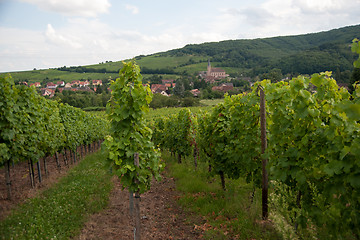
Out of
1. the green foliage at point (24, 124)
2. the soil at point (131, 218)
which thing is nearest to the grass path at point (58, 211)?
the soil at point (131, 218)

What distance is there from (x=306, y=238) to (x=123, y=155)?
449cm

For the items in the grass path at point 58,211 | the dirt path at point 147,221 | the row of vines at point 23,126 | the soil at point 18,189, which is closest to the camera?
the grass path at point 58,211

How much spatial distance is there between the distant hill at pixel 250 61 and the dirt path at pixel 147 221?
68.5 metres

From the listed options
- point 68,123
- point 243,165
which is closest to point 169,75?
point 68,123

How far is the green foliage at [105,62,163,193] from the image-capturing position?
5.85 m

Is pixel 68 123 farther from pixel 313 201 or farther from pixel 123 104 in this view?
pixel 313 201

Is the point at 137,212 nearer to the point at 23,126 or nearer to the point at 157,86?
the point at 23,126

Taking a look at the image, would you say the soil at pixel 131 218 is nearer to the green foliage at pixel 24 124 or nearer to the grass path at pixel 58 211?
the grass path at pixel 58 211

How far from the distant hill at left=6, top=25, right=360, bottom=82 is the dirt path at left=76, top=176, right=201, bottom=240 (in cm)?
6850

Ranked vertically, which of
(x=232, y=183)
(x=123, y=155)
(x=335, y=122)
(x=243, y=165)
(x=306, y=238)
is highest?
(x=335, y=122)

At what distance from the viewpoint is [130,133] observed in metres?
6.09

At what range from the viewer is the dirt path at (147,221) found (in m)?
6.28

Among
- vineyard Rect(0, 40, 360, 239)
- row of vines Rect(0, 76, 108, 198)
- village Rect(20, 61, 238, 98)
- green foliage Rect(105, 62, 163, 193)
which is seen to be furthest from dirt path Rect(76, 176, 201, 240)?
village Rect(20, 61, 238, 98)

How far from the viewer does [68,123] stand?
14844mm
